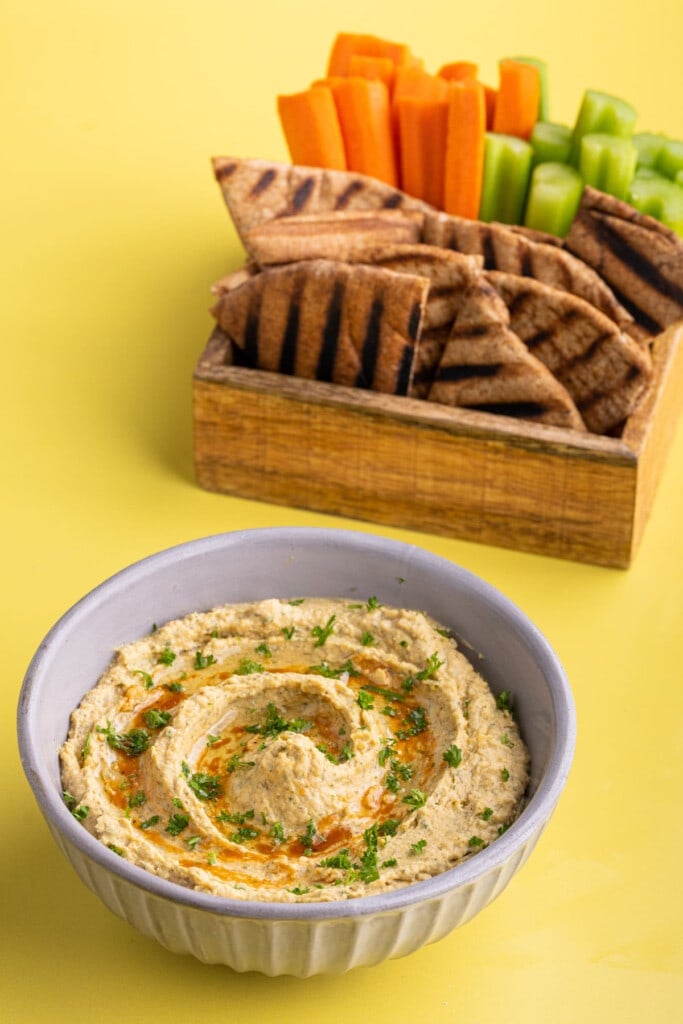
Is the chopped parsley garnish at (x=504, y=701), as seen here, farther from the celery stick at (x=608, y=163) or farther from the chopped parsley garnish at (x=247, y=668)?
the celery stick at (x=608, y=163)

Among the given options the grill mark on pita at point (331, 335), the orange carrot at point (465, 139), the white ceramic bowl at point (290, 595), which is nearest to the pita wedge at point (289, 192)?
the orange carrot at point (465, 139)

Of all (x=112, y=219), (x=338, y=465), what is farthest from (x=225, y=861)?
(x=112, y=219)

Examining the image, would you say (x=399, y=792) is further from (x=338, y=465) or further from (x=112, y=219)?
(x=112, y=219)

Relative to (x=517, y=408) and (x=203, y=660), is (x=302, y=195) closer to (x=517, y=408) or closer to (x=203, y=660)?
(x=517, y=408)

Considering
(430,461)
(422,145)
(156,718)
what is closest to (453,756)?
(156,718)

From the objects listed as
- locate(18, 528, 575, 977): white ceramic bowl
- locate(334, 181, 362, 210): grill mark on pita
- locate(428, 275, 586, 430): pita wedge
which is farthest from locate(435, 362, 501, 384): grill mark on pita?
locate(18, 528, 575, 977): white ceramic bowl

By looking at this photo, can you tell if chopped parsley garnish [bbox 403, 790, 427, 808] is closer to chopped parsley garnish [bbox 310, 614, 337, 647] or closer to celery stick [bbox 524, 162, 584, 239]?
chopped parsley garnish [bbox 310, 614, 337, 647]

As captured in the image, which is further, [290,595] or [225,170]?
[225,170]
